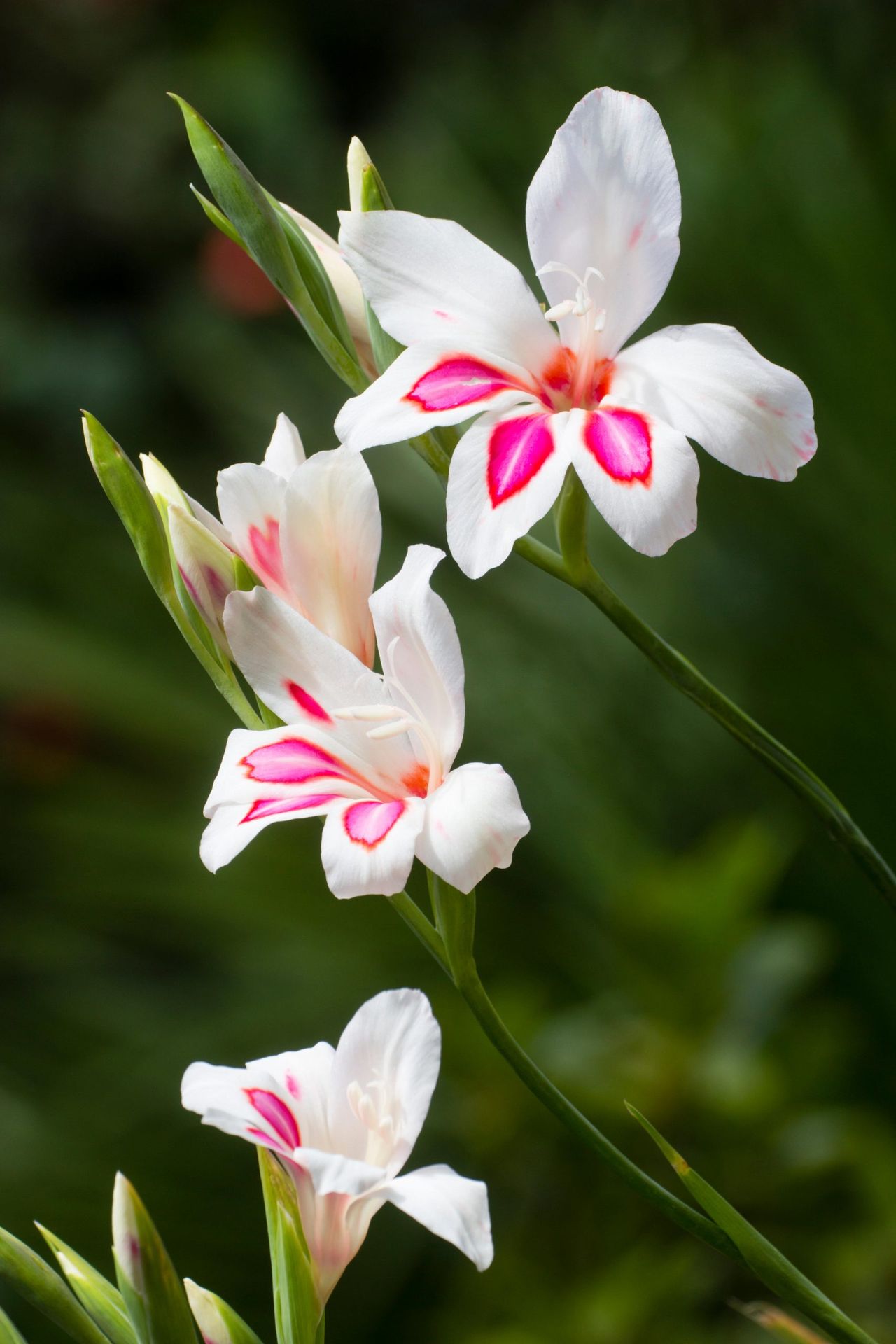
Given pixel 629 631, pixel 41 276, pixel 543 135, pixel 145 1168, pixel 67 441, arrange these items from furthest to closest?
1. pixel 41 276
2. pixel 67 441
3. pixel 543 135
4. pixel 145 1168
5. pixel 629 631

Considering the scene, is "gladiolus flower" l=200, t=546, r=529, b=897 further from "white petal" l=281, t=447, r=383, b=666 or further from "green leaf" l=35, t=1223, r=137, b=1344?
"green leaf" l=35, t=1223, r=137, b=1344

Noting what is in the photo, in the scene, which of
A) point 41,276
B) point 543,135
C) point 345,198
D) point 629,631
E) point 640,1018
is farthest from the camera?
point 41,276

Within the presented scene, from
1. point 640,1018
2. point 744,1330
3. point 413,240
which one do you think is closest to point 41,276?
point 640,1018

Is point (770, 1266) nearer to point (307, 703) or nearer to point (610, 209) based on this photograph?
point (307, 703)

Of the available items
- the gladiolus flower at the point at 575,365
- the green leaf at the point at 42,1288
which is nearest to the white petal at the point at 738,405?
the gladiolus flower at the point at 575,365

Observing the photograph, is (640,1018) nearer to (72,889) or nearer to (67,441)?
(72,889)
